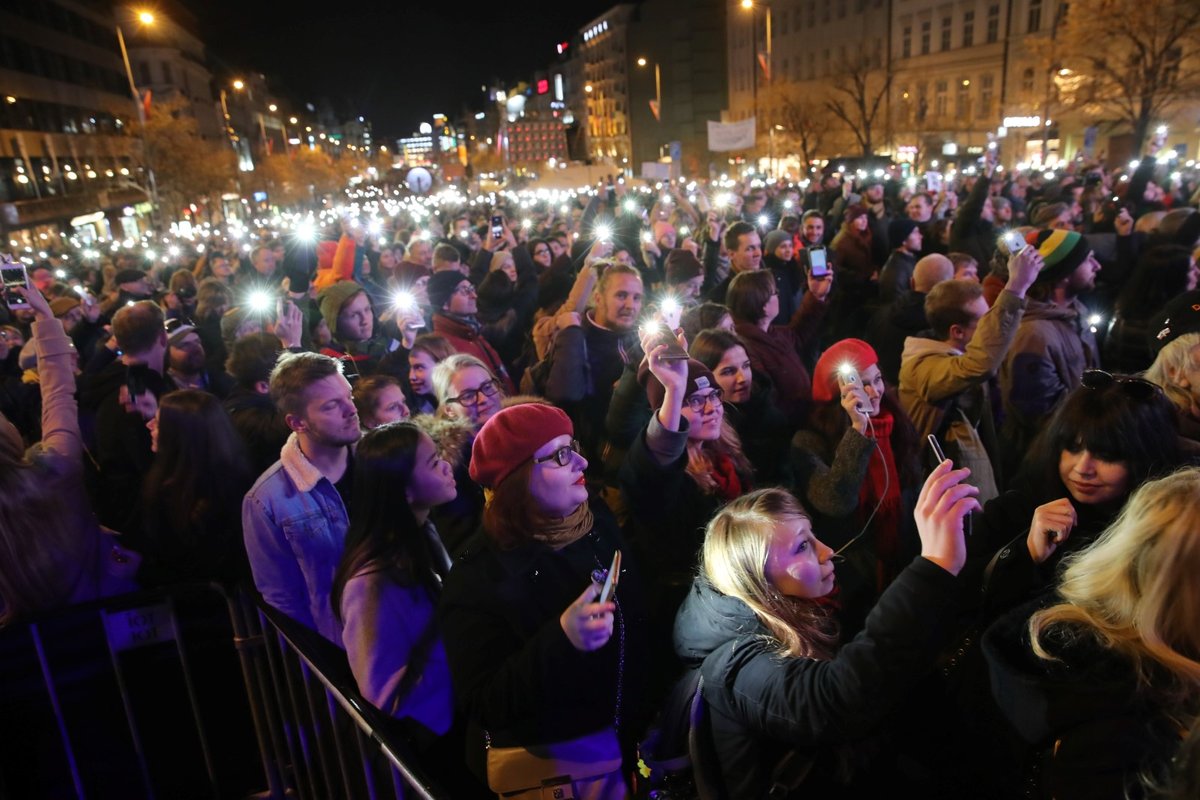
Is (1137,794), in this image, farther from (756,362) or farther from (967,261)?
(967,261)

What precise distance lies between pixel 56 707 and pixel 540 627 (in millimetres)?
2308

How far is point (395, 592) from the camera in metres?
2.60

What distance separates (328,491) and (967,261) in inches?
200

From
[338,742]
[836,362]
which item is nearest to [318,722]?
[338,742]

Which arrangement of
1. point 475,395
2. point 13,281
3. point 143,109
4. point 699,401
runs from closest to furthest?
point 699,401, point 475,395, point 13,281, point 143,109

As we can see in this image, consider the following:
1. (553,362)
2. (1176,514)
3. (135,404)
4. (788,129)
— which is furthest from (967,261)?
(788,129)

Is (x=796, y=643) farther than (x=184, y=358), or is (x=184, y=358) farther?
(x=184, y=358)

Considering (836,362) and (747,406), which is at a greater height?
(836,362)

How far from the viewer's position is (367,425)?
393 centimetres

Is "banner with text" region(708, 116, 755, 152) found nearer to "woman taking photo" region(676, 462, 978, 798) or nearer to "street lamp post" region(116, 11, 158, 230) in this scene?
"street lamp post" region(116, 11, 158, 230)

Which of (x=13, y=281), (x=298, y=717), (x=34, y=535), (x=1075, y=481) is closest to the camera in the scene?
(x=1075, y=481)

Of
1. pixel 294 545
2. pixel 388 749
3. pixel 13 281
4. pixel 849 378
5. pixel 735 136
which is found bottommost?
pixel 388 749

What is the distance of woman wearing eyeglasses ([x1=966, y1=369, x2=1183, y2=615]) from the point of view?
8.36 ft

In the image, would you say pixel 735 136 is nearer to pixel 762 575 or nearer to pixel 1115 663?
pixel 762 575
